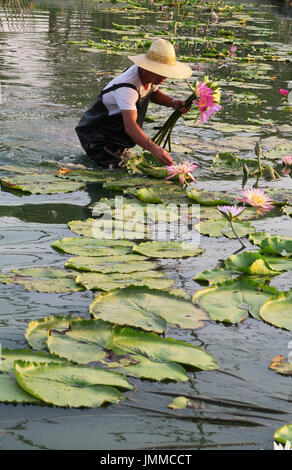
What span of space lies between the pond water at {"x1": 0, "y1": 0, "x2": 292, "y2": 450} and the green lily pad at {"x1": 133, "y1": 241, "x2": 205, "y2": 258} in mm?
43

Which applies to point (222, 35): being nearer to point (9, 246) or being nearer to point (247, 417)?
point (9, 246)

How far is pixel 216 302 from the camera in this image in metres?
2.43

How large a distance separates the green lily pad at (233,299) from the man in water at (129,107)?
147 cm

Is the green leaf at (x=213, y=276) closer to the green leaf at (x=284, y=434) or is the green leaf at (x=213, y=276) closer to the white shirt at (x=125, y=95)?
the green leaf at (x=284, y=434)

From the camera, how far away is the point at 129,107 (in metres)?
3.91

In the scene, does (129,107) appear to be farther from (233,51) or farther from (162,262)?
(233,51)

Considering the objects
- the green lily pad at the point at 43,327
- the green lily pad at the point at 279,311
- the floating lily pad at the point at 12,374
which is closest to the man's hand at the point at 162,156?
the green lily pad at the point at 279,311

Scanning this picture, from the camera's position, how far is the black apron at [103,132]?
4254mm

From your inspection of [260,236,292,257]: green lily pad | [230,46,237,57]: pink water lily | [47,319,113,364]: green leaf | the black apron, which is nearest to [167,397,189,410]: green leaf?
[47,319,113,364]: green leaf

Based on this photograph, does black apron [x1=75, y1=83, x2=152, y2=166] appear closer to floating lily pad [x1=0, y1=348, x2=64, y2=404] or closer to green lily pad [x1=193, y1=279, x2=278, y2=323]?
green lily pad [x1=193, y1=279, x2=278, y2=323]

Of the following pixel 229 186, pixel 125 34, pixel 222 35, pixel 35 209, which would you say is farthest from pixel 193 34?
pixel 35 209

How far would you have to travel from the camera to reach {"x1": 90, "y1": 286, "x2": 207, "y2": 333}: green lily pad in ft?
7.36

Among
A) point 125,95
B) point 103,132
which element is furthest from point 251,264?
point 103,132
